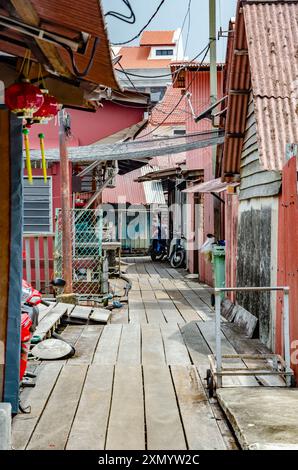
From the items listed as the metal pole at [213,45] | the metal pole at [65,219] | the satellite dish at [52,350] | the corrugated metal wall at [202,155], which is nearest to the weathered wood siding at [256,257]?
the satellite dish at [52,350]

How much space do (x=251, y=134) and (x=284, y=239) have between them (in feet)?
10.9

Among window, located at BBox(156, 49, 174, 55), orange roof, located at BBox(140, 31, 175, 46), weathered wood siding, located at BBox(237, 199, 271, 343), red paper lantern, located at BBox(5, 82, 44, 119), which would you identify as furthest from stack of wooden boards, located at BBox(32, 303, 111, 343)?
orange roof, located at BBox(140, 31, 175, 46)

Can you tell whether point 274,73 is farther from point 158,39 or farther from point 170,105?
point 158,39

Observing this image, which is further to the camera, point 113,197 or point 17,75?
point 113,197

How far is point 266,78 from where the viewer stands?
7816 millimetres

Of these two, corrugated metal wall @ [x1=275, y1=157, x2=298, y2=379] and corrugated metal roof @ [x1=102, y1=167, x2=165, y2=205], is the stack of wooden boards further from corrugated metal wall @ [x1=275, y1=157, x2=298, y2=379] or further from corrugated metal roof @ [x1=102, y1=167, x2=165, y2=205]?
corrugated metal roof @ [x1=102, y1=167, x2=165, y2=205]

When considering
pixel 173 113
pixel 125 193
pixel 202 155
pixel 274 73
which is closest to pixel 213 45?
pixel 202 155

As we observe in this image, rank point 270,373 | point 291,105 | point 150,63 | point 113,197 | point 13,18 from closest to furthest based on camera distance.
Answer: point 13,18 → point 270,373 → point 291,105 → point 113,197 → point 150,63

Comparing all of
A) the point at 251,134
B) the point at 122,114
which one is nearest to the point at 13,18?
the point at 251,134

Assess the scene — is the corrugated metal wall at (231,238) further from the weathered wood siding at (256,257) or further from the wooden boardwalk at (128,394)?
the wooden boardwalk at (128,394)

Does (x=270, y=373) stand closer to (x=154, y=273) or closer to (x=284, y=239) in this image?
(x=284, y=239)

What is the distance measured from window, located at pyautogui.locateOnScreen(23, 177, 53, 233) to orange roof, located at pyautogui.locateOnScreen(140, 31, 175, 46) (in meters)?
26.1

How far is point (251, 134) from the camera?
875 cm

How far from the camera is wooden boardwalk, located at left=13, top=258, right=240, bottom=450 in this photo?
4129 millimetres
